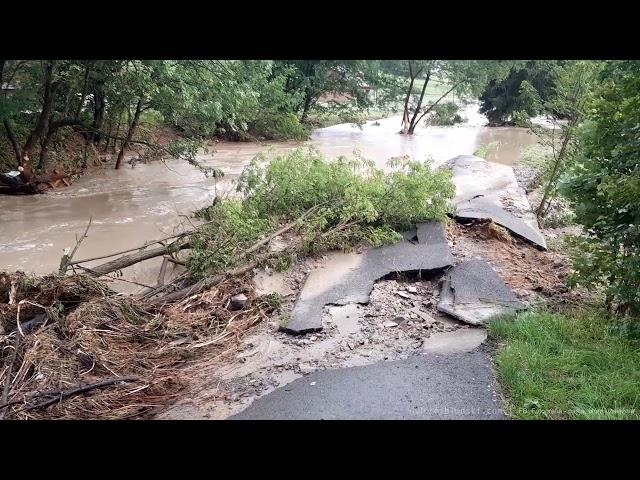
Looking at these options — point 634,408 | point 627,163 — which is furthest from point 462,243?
point 634,408

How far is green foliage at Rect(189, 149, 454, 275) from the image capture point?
699 cm

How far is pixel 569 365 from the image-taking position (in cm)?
395

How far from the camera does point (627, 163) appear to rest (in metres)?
4.43

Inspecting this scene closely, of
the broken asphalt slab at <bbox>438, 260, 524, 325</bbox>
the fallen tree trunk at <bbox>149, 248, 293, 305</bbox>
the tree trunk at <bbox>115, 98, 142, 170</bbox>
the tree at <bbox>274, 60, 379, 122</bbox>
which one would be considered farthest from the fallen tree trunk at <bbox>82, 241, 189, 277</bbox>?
the tree at <bbox>274, 60, 379, 122</bbox>

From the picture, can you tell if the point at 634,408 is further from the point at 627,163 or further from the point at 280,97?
the point at 280,97

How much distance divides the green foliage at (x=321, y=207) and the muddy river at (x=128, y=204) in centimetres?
141

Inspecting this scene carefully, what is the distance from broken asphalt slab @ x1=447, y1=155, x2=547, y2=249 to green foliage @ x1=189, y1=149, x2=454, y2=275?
0.91 meters

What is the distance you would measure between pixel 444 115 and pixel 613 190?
22.1 metres

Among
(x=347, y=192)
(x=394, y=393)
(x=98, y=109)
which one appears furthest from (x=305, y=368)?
(x=98, y=109)

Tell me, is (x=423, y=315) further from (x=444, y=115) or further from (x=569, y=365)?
(x=444, y=115)

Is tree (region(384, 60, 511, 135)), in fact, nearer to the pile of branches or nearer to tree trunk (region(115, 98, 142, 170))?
tree trunk (region(115, 98, 142, 170))

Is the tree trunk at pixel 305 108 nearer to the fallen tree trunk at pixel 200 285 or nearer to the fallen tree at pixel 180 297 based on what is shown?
the fallen tree at pixel 180 297

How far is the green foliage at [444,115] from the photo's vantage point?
2453cm
